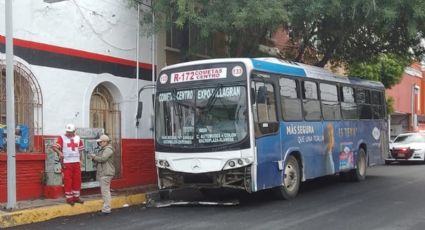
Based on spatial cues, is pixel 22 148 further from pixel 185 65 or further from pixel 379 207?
pixel 379 207

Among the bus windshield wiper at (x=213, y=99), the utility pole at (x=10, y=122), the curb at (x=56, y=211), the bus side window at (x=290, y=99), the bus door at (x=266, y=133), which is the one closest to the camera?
the curb at (x=56, y=211)

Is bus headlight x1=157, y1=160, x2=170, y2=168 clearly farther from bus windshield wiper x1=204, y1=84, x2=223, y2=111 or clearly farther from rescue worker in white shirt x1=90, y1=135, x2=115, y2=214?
bus windshield wiper x1=204, y1=84, x2=223, y2=111

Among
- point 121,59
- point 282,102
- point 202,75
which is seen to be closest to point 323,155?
point 282,102

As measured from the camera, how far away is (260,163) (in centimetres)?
1143

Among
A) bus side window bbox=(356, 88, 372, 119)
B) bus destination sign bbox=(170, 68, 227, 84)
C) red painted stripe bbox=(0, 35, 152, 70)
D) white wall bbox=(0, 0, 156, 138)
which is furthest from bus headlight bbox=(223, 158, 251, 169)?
bus side window bbox=(356, 88, 372, 119)

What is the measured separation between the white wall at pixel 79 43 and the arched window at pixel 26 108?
166 millimetres

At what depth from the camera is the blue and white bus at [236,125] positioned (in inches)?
444

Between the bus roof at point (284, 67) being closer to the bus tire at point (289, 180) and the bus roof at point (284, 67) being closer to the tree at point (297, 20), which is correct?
the tree at point (297, 20)

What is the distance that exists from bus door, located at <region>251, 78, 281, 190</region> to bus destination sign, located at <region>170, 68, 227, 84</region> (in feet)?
2.24

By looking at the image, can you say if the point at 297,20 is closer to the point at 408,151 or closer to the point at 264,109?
the point at 264,109

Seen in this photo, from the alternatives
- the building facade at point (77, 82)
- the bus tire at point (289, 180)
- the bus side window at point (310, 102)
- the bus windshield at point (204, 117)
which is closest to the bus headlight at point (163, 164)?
the bus windshield at point (204, 117)

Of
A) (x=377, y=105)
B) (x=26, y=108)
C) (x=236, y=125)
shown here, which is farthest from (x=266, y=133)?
(x=377, y=105)

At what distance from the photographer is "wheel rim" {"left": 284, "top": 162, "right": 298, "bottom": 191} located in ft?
41.4

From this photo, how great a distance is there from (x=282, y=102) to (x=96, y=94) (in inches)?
204
